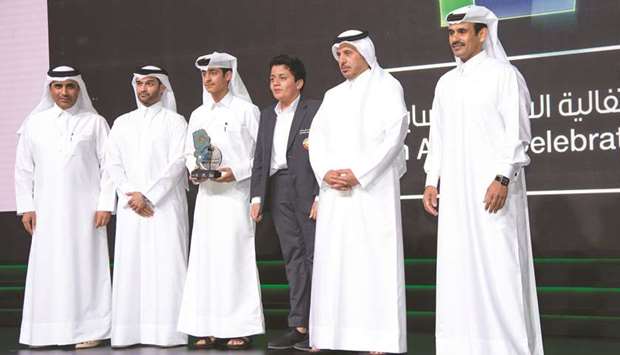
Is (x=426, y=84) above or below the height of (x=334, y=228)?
above

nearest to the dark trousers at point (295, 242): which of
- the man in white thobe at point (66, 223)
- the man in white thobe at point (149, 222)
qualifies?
the man in white thobe at point (149, 222)

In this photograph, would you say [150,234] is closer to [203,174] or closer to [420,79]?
[203,174]

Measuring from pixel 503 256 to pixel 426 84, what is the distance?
2611 mm

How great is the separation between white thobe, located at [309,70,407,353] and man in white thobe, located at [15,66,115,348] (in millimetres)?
1809

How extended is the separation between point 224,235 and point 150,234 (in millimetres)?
556

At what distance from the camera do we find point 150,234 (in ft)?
20.4

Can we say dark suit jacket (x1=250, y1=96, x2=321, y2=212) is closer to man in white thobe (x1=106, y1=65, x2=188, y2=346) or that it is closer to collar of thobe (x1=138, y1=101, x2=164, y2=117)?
man in white thobe (x1=106, y1=65, x2=188, y2=346)

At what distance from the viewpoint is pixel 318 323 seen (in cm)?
530

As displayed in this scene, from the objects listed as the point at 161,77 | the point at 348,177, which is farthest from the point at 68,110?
the point at 348,177

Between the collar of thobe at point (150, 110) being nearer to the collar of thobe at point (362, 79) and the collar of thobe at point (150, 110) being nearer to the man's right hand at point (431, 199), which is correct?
the collar of thobe at point (362, 79)

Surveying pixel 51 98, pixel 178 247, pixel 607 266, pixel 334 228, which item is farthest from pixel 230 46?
pixel 607 266

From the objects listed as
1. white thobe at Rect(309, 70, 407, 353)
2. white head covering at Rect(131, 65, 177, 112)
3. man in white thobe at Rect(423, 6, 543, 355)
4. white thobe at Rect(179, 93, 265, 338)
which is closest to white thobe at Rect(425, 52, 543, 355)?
man in white thobe at Rect(423, 6, 543, 355)

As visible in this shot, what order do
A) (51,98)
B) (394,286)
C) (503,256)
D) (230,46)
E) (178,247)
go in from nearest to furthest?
(503,256) → (394,286) → (178,247) → (51,98) → (230,46)

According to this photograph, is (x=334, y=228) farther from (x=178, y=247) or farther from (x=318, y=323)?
(x=178, y=247)
